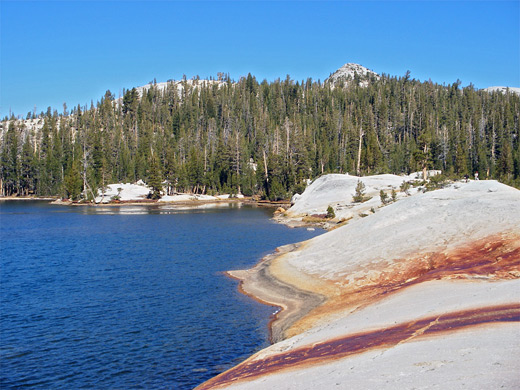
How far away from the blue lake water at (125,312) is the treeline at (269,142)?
48036mm

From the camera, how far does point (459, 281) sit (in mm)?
19594

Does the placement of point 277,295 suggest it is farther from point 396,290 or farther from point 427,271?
point 427,271

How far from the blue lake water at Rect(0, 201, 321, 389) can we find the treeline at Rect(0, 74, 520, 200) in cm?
4804

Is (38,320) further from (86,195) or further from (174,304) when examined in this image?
→ (86,195)

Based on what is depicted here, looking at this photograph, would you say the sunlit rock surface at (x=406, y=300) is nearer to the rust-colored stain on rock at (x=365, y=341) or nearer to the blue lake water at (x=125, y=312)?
the rust-colored stain on rock at (x=365, y=341)

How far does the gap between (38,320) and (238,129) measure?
490 ft

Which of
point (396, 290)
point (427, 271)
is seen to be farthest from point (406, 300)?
point (427, 271)

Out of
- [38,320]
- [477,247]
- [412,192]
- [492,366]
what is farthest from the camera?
[412,192]

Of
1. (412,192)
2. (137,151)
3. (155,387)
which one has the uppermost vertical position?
(137,151)

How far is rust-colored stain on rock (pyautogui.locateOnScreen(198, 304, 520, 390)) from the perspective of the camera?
13.4 m

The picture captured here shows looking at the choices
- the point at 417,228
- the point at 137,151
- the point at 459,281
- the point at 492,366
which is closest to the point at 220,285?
the point at 417,228

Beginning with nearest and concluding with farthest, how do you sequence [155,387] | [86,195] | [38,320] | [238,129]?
[155,387]
[38,320]
[86,195]
[238,129]

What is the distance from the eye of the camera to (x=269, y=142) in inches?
5664

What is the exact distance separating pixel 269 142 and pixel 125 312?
402 feet
